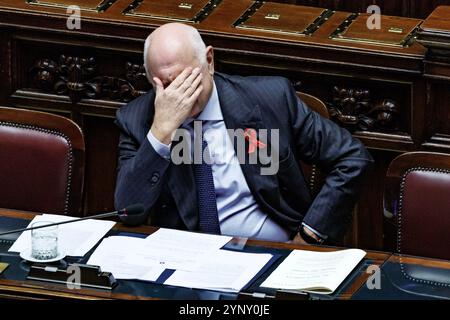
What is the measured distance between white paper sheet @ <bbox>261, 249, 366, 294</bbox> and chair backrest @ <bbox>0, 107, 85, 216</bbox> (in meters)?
0.79

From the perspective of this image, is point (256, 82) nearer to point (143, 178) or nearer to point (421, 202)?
point (143, 178)

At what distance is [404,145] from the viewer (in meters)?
4.48

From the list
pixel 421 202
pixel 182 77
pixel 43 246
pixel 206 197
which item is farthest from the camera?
pixel 206 197

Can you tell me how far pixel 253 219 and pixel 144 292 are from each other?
2.32 feet

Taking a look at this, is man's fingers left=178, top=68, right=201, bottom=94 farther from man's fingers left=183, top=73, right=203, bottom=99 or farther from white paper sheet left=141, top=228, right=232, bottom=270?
white paper sheet left=141, top=228, right=232, bottom=270

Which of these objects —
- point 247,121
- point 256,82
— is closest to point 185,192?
point 247,121

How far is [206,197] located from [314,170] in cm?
39

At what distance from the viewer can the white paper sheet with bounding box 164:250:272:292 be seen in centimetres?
323

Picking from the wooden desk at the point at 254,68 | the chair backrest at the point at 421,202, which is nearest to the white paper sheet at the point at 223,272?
the chair backrest at the point at 421,202

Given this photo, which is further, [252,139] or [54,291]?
[252,139]

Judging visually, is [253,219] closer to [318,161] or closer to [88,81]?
[318,161]

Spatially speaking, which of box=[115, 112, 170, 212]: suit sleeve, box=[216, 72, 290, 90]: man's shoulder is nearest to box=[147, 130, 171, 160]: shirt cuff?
box=[115, 112, 170, 212]: suit sleeve

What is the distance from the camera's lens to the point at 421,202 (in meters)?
3.55

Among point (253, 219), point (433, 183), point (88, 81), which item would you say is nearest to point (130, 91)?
point (88, 81)
